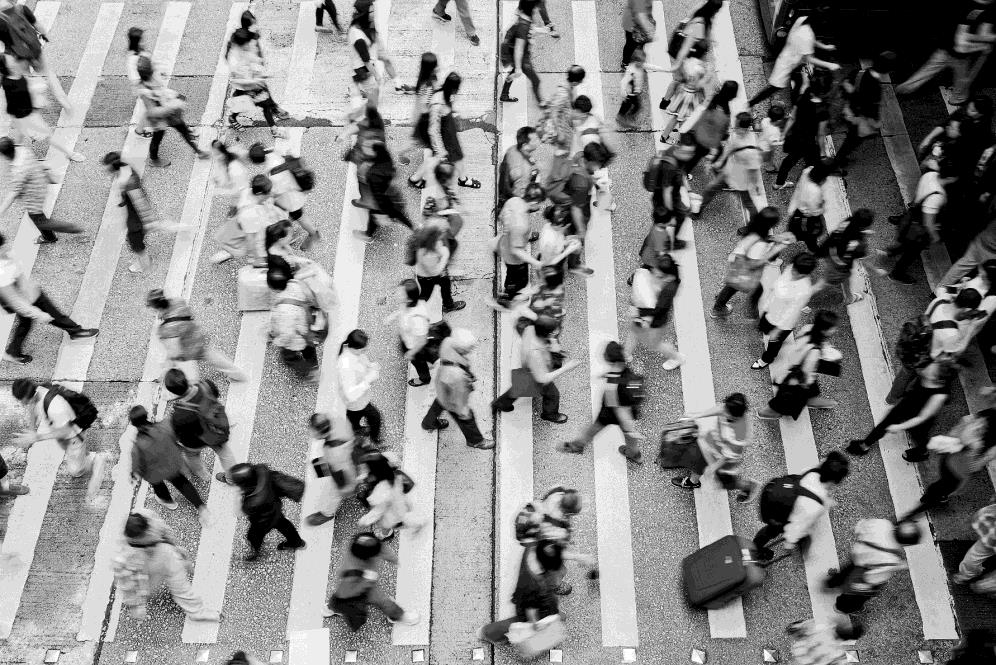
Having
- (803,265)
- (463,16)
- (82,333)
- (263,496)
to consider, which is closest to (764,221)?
(803,265)

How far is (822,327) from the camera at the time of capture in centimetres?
870

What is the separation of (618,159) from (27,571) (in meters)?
9.12

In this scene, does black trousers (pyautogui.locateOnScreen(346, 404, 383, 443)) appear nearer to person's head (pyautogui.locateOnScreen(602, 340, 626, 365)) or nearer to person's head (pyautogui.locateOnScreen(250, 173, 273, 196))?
person's head (pyautogui.locateOnScreen(602, 340, 626, 365))

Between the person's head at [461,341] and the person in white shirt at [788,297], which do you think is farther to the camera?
the person in white shirt at [788,297]

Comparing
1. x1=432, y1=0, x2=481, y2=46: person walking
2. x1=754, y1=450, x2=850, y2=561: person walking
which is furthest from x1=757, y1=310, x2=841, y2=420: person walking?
x1=432, y1=0, x2=481, y2=46: person walking

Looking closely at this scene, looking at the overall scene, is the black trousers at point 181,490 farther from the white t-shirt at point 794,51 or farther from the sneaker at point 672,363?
the white t-shirt at point 794,51

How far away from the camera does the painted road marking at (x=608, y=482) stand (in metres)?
9.01

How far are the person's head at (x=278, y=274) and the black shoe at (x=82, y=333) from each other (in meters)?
2.98

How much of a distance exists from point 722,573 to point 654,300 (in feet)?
9.56

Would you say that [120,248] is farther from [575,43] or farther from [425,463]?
[575,43]

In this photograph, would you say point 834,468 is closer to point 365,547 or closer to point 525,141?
point 365,547

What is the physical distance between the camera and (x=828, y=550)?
934 centimetres

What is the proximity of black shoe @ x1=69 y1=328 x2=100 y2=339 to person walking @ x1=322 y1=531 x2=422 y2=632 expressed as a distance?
500 cm

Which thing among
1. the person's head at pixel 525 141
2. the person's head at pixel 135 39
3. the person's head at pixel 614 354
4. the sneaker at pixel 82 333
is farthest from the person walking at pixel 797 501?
the person's head at pixel 135 39
